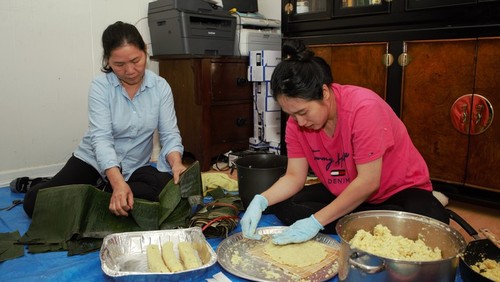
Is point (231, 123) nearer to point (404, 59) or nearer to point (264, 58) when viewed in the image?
point (264, 58)

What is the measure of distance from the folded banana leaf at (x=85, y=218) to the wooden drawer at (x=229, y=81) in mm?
1227

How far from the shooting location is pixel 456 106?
193 cm

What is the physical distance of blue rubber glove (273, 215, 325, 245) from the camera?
1270 mm

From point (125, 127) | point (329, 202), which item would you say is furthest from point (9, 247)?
point (329, 202)

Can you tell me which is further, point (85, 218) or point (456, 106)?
point (456, 106)

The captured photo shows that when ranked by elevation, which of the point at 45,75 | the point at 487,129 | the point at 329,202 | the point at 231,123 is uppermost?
the point at 45,75

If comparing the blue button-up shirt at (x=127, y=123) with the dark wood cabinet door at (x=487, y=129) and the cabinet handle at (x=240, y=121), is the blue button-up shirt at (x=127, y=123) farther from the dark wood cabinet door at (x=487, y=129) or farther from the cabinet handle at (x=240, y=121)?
the dark wood cabinet door at (x=487, y=129)

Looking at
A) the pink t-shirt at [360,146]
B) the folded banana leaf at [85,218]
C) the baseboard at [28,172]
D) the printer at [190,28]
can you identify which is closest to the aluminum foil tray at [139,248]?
the folded banana leaf at [85,218]

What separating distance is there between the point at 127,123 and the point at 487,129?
159cm

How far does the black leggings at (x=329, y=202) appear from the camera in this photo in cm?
134

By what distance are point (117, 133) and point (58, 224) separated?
45cm

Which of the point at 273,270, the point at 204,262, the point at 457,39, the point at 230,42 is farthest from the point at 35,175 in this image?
the point at 457,39

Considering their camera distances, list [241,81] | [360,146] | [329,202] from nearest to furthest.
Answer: [360,146], [329,202], [241,81]

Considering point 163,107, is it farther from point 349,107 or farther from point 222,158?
point 222,158
